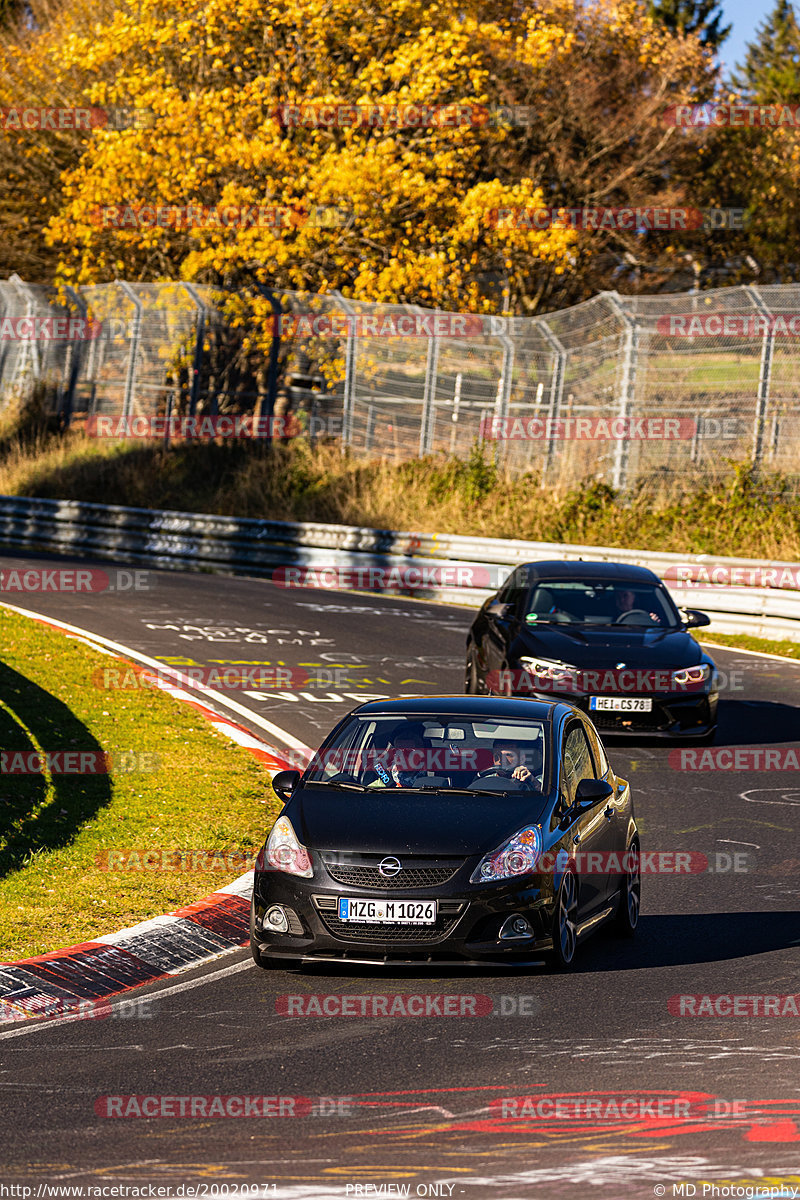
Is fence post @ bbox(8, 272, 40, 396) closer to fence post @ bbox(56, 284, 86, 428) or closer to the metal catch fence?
the metal catch fence

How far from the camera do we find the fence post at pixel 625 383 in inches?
1180

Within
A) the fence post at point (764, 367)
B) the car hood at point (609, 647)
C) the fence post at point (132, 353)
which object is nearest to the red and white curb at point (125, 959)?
the car hood at point (609, 647)

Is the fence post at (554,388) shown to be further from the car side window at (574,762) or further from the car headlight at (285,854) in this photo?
the car headlight at (285,854)

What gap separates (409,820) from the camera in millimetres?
8523

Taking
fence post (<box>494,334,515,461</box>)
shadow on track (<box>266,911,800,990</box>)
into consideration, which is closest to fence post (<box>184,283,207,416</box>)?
fence post (<box>494,334,515,461</box>)

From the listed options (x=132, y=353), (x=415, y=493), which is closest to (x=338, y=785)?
(x=415, y=493)

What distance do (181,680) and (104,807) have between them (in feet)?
20.3

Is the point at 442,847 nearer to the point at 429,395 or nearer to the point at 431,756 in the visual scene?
the point at 431,756

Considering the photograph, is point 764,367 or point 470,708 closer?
point 470,708

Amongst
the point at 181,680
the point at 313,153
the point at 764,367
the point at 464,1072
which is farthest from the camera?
the point at 313,153

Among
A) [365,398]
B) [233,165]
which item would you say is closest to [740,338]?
[365,398]

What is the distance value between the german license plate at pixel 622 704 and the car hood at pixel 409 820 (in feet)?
21.9

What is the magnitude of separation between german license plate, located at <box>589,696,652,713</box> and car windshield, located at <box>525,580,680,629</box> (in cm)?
134

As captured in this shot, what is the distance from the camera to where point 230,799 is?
12625mm
